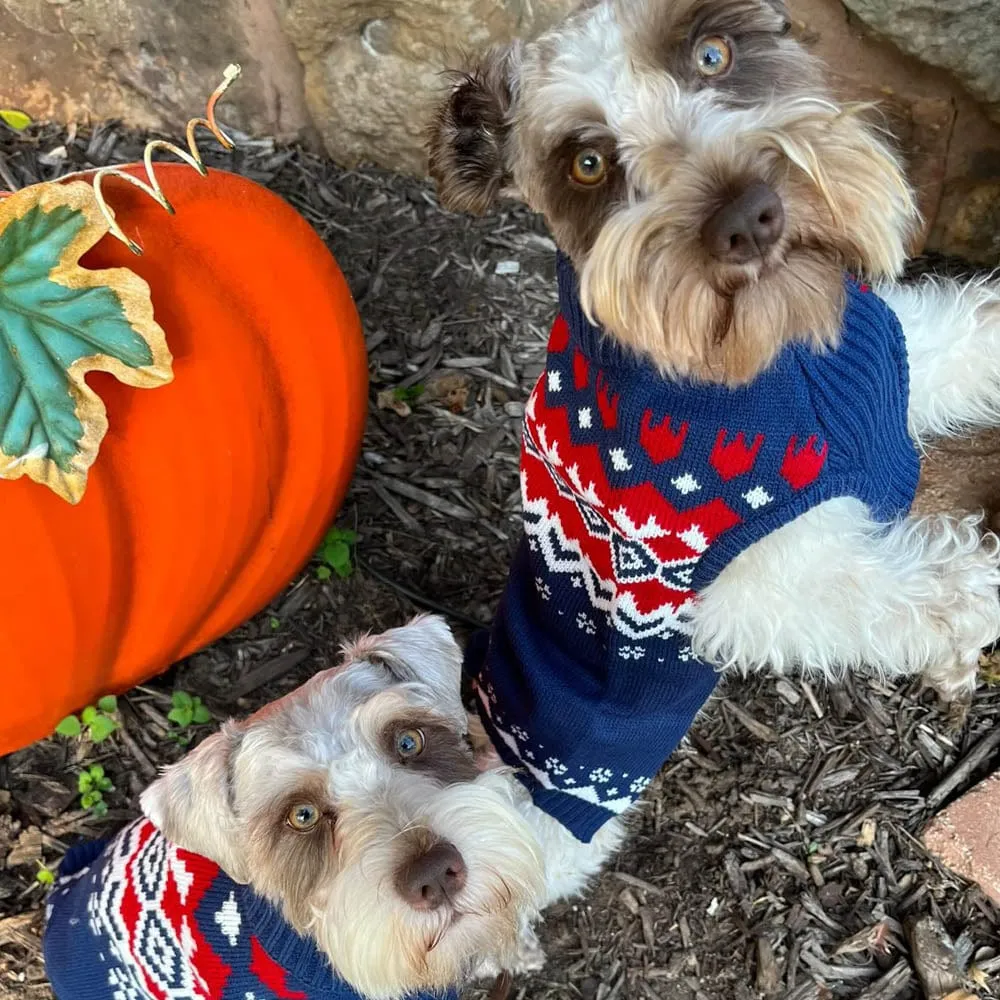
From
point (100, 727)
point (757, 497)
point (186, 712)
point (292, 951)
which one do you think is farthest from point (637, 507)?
point (100, 727)

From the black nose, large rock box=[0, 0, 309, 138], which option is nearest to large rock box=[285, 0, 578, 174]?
large rock box=[0, 0, 309, 138]

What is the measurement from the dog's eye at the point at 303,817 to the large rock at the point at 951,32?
275 cm

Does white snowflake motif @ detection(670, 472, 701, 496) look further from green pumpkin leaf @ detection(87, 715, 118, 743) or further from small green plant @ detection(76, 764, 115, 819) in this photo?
small green plant @ detection(76, 764, 115, 819)

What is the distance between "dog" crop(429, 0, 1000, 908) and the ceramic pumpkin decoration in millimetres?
712

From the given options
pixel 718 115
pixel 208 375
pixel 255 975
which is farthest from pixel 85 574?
pixel 718 115

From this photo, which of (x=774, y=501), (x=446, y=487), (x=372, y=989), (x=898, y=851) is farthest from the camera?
(x=446, y=487)

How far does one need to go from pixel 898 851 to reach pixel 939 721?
1.36ft

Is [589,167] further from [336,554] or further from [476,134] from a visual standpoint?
[336,554]

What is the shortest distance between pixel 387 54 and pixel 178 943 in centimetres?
301

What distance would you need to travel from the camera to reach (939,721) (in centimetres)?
308

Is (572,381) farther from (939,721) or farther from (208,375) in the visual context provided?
(939,721)

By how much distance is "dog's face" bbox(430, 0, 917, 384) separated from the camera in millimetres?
1843

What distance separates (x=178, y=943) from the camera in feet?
7.94

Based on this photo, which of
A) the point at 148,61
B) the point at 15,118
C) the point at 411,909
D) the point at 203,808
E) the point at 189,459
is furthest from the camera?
the point at 15,118
